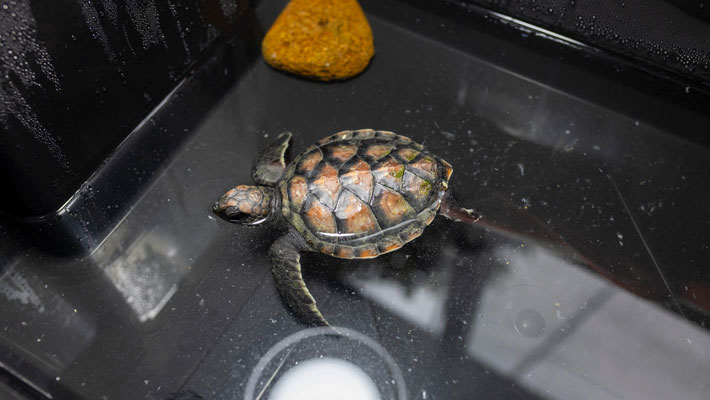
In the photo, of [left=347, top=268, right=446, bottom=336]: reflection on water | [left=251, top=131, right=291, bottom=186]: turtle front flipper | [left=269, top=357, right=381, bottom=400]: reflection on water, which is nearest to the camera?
[left=269, top=357, right=381, bottom=400]: reflection on water

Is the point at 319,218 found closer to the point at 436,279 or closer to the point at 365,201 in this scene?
the point at 365,201

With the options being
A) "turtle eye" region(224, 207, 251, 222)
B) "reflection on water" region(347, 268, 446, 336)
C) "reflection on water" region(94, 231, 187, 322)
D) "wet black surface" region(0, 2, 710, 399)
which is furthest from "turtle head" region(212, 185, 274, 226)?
"reflection on water" region(347, 268, 446, 336)

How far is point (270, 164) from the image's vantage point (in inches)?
85.6

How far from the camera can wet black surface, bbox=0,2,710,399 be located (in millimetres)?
1891

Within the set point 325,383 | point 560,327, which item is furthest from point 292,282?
point 560,327

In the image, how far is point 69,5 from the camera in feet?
6.02

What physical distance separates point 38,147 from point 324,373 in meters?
1.36

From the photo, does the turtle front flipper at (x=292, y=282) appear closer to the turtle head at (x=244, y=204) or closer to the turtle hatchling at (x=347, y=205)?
the turtle hatchling at (x=347, y=205)

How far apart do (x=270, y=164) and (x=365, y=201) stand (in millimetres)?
485

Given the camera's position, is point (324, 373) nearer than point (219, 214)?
Yes

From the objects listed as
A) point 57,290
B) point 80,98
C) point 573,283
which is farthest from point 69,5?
point 573,283

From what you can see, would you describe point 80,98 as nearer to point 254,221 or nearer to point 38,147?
point 38,147

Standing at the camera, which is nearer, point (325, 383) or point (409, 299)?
point (325, 383)

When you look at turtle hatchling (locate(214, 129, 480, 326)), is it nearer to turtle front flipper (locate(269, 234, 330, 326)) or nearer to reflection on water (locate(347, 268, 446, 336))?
turtle front flipper (locate(269, 234, 330, 326))
